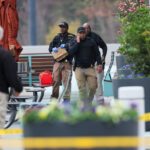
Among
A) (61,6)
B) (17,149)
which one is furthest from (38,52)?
(61,6)

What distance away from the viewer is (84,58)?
13008 mm

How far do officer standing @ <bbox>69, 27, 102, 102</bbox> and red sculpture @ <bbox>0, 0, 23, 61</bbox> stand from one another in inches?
42.7

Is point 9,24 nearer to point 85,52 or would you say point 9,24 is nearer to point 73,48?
point 73,48

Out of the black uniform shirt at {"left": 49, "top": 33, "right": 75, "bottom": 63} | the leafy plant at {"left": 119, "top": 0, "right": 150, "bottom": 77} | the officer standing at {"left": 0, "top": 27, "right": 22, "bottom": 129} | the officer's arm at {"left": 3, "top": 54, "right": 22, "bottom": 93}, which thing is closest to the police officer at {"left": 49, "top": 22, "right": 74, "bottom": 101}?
the black uniform shirt at {"left": 49, "top": 33, "right": 75, "bottom": 63}

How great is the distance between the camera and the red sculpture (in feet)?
42.5

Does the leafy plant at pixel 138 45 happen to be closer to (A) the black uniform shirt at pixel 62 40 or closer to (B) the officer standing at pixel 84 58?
(B) the officer standing at pixel 84 58

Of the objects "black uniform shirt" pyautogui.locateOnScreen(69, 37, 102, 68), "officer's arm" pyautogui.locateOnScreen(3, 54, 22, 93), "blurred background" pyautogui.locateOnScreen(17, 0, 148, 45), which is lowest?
"blurred background" pyautogui.locateOnScreen(17, 0, 148, 45)

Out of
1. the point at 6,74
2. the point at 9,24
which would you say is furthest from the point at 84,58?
the point at 6,74

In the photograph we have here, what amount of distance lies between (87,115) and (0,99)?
259 cm

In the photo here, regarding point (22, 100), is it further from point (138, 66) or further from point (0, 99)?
point (0, 99)

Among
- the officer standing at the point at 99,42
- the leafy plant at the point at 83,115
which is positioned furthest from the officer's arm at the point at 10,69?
the officer standing at the point at 99,42

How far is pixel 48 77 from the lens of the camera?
46.5 feet

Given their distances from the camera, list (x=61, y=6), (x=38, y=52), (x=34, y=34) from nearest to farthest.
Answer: (x=38, y=52) < (x=34, y=34) < (x=61, y=6)

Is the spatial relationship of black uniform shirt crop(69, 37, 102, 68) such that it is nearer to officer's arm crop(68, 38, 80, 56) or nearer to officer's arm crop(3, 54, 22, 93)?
officer's arm crop(68, 38, 80, 56)
